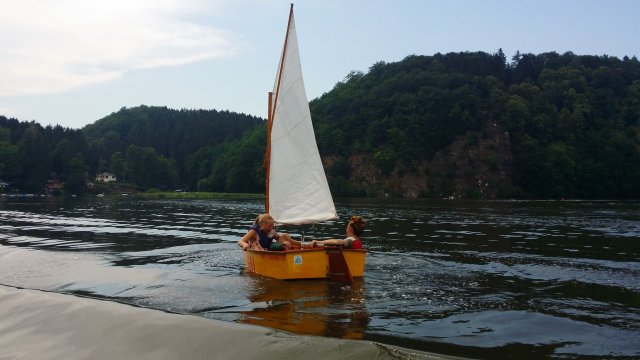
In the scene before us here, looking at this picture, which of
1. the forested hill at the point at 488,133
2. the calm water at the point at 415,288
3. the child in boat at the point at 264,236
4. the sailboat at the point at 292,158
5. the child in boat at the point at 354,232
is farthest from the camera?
the forested hill at the point at 488,133

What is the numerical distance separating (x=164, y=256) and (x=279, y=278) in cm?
929

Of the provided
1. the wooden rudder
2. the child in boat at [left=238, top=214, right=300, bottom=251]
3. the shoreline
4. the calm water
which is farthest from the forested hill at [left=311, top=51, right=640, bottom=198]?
the shoreline

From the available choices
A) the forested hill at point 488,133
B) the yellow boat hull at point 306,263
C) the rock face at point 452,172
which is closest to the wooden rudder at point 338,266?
the yellow boat hull at point 306,263

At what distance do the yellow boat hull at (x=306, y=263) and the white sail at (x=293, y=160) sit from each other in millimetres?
2828

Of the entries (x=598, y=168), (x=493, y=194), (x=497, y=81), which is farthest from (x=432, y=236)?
(x=497, y=81)

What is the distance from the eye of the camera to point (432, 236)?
31969 mm

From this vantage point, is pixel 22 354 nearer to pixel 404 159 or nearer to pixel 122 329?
pixel 122 329

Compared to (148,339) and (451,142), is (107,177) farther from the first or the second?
(148,339)

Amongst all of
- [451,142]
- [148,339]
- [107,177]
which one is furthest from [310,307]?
[107,177]

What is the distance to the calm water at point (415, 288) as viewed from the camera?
10.7 m

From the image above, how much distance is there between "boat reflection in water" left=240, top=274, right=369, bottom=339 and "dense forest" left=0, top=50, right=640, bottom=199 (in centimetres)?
12231

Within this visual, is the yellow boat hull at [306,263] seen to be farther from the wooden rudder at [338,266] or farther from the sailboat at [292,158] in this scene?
the sailboat at [292,158]

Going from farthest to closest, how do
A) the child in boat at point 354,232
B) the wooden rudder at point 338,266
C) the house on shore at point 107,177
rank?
1. the house on shore at point 107,177
2. the child in boat at point 354,232
3. the wooden rudder at point 338,266

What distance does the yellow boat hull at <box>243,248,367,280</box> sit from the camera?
1586 cm
